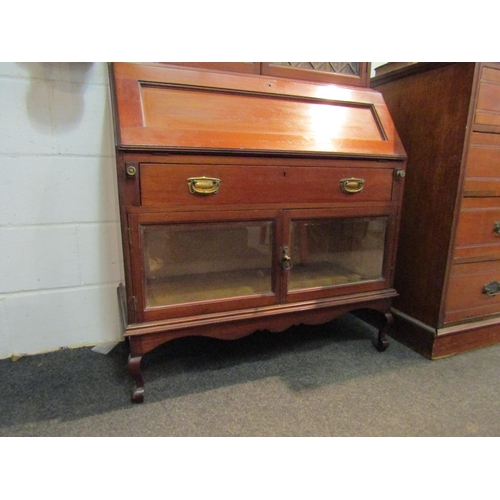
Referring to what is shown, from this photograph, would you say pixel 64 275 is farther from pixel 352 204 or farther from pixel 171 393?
pixel 352 204

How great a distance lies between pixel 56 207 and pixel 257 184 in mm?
746

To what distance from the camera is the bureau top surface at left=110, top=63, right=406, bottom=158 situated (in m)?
0.86

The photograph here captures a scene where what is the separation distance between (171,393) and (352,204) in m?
0.82

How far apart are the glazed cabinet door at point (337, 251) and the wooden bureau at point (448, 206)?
0.59 ft

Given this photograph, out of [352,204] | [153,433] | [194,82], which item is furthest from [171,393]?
[194,82]

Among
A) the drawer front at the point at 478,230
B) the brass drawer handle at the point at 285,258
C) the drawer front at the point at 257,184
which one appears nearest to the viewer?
the drawer front at the point at 257,184

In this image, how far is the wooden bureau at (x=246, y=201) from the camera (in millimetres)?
858

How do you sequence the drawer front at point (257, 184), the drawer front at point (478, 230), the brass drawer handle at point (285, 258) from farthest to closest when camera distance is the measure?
the drawer front at point (478, 230) < the brass drawer handle at point (285, 258) < the drawer front at point (257, 184)

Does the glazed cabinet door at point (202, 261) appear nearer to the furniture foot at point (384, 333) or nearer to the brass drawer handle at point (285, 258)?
the brass drawer handle at point (285, 258)

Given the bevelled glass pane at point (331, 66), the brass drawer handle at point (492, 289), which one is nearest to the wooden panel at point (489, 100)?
the bevelled glass pane at point (331, 66)

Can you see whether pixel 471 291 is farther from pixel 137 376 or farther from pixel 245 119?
pixel 137 376

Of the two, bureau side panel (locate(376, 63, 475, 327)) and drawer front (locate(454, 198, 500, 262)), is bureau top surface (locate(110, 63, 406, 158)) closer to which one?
bureau side panel (locate(376, 63, 475, 327))

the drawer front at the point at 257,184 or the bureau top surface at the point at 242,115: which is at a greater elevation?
the bureau top surface at the point at 242,115

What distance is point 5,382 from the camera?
3.34 ft
